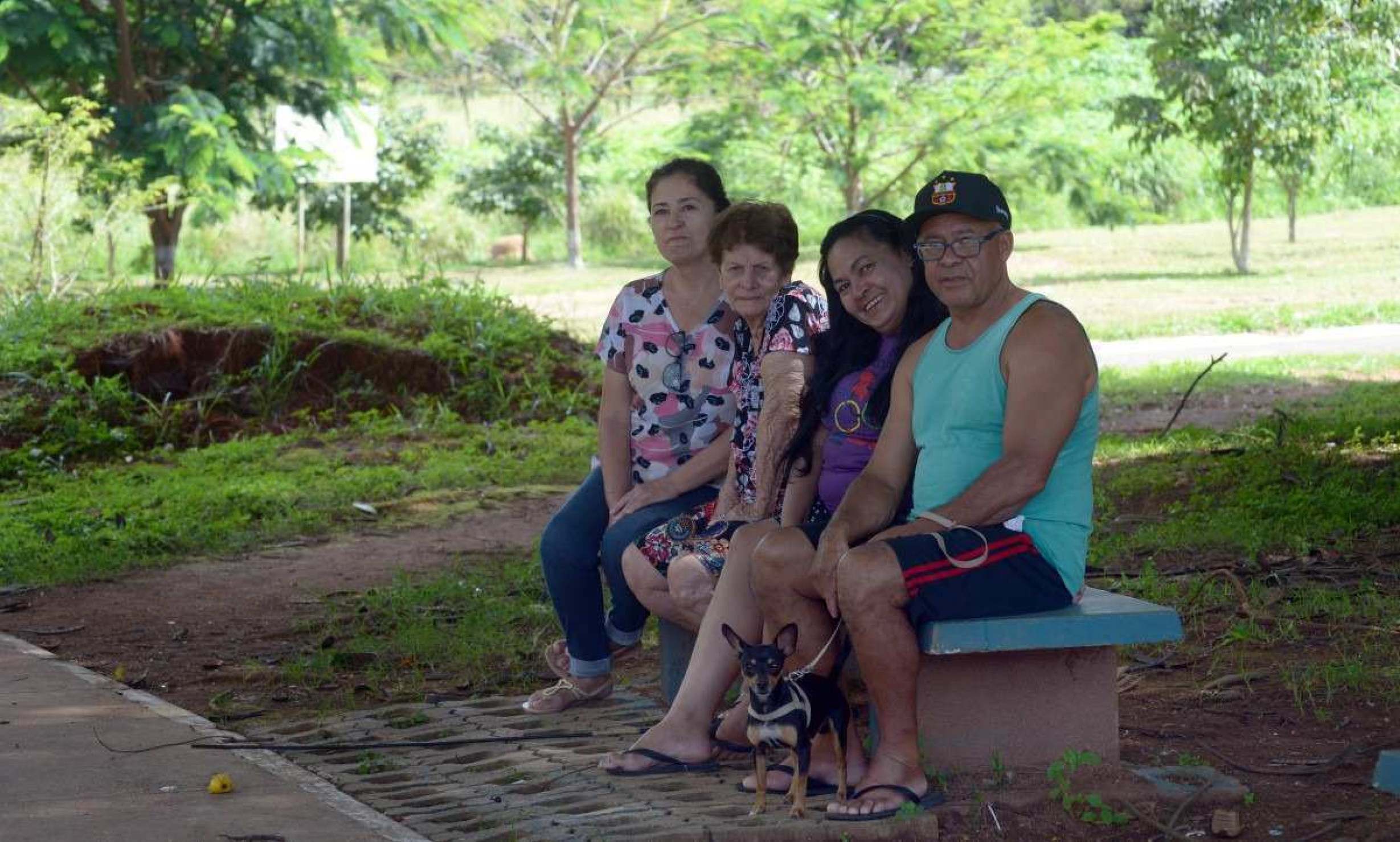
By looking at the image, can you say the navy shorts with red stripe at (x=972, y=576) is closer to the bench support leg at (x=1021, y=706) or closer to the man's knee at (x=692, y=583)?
the bench support leg at (x=1021, y=706)

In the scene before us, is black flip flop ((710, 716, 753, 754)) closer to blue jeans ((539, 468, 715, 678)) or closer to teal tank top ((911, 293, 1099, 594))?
blue jeans ((539, 468, 715, 678))

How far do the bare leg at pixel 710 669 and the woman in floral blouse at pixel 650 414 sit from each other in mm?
709

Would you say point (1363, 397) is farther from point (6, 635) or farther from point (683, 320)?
point (6, 635)

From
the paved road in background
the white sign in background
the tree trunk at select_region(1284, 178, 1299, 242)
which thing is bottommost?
the paved road in background

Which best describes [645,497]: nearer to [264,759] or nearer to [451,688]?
[451,688]

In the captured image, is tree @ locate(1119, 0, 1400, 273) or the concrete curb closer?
the concrete curb

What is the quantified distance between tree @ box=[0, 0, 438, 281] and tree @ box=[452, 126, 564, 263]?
14.1 metres

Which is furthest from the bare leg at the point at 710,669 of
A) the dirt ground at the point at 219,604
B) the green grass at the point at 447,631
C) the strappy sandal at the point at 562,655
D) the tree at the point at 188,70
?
the tree at the point at 188,70

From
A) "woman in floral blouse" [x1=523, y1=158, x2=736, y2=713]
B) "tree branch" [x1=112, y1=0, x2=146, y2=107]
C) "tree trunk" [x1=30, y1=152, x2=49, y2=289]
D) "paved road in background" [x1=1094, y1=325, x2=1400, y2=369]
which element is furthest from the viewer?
"tree branch" [x1=112, y1=0, x2=146, y2=107]

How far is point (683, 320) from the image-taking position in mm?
5328

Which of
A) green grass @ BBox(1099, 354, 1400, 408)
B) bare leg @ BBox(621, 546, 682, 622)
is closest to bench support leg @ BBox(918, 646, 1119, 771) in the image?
bare leg @ BBox(621, 546, 682, 622)

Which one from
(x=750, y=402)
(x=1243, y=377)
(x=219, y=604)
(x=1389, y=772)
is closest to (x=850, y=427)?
(x=750, y=402)

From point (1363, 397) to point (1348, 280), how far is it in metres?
10.6

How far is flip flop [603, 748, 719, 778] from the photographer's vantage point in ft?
14.5
